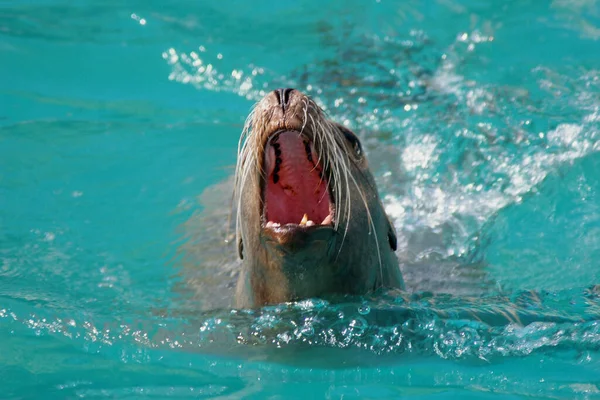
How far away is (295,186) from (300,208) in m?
0.12

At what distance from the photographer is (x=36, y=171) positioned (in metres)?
6.82

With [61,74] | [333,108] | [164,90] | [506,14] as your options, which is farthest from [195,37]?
[506,14]

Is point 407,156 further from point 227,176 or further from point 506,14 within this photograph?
point 506,14

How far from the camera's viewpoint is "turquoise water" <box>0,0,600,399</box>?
161 inches

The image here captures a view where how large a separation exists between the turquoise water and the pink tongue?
47 centimetres

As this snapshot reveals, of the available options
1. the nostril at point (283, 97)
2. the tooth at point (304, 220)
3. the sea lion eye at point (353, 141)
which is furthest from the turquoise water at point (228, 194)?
the nostril at point (283, 97)

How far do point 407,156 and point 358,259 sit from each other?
304cm

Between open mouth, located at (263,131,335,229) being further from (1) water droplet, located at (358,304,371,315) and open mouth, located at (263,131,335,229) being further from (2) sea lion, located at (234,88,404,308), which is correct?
(1) water droplet, located at (358,304,371,315)

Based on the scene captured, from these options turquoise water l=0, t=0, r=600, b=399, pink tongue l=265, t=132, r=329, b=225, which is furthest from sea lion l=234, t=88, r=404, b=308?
turquoise water l=0, t=0, r=600, b=399

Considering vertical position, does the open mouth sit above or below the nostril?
below

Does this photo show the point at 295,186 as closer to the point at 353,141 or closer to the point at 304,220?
the point at 304,220

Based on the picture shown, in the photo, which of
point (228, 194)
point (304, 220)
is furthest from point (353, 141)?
point (228, 194)

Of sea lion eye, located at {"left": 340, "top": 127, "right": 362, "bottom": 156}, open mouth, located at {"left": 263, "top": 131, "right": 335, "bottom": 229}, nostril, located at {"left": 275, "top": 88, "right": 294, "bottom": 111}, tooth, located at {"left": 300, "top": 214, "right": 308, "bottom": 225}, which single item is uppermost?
nostril, located at {"left": 275, "top": 88, "right": 294, "bottom": 111}

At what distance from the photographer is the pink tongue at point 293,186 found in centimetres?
404
